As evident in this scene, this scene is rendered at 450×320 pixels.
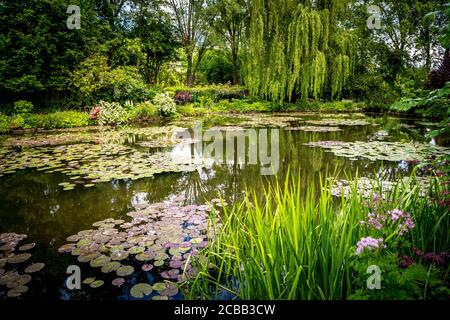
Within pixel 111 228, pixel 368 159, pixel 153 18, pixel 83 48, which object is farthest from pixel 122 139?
pixel 153 18

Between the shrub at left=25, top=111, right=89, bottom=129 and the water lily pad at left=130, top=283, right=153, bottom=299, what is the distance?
1112cm

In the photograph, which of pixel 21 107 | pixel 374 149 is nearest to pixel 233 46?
pixel 21 107

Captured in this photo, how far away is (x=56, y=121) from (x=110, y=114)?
208 cm

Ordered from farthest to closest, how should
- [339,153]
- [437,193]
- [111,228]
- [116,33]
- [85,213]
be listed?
[116,33] < [339,153] < [85,213] < [111,228] < [437,193]

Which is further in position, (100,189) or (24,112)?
(24,112)

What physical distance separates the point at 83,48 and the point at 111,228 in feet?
43.2

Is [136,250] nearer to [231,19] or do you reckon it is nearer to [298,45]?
[298,45]

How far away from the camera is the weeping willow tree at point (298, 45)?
14.6 m

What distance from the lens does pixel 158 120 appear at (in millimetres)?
13922

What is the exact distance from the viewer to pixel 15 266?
2336 millimetres

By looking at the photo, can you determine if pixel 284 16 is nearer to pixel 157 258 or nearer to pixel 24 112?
pixel 24 112

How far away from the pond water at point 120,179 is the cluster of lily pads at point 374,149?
0.07 feet

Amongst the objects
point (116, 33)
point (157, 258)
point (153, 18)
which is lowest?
point (157, 258)

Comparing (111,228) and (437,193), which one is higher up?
(437,193)
